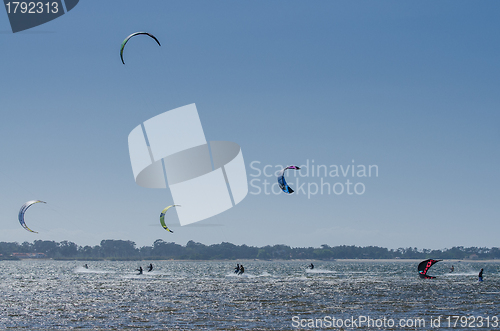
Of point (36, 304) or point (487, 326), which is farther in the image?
point (36, 304)

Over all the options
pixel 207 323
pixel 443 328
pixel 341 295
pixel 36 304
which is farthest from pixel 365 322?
pixel 36 304

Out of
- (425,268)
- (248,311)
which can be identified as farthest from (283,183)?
(425,268)

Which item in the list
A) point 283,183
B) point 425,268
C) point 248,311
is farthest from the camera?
point 425,268

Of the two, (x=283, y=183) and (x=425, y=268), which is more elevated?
(x=283, y=183)

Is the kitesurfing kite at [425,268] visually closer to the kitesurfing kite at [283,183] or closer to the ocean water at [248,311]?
the ocean water at [248,311]

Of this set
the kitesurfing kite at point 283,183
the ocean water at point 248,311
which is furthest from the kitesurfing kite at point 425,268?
the kitesurfing kite at point 283,183

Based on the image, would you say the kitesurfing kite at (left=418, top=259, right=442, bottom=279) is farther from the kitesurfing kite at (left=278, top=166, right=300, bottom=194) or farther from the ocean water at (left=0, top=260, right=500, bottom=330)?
the kitesurfing kite at (left=278, top=166, right=300, bottom=194)

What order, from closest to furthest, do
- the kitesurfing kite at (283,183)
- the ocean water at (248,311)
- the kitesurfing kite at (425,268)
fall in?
the ocean water at (248,311)
the kitesurfing kite at (283,183)
the kitesurfing kite at (425,268)

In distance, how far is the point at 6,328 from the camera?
1627 centimetres

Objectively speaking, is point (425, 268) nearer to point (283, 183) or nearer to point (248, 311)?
point (283, 183)

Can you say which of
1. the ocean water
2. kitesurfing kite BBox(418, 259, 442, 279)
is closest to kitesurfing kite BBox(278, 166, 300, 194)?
the ocean water

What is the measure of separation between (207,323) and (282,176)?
49.9 ft

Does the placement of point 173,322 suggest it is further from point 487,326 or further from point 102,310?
point 487,326

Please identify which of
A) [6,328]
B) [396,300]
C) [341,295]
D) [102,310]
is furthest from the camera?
[341,295]
